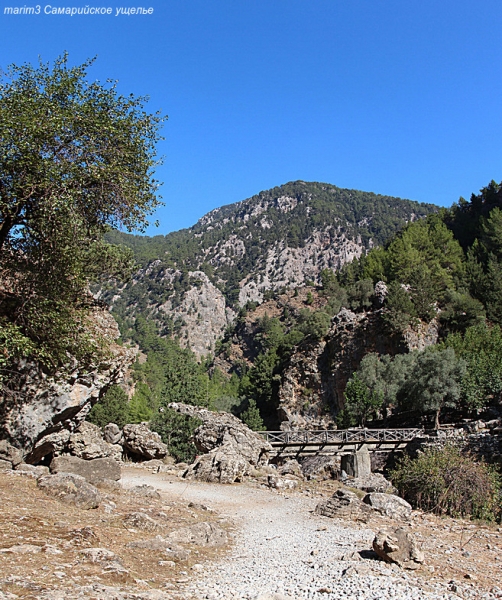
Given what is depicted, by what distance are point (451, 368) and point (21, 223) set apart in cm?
3473

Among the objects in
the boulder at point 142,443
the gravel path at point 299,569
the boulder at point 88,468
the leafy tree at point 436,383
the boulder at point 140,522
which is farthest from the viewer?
the leafy tree at point 436,383

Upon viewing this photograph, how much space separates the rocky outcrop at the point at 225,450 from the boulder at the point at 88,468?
22.5 feet

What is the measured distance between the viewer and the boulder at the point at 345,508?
13.4 m

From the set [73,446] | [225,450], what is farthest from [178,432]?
[73,446]

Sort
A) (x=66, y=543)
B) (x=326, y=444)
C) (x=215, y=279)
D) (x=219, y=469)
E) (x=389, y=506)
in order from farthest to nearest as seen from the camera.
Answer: (x=215, y=279) → (x=326, y=444) → (x=219, y=469) → (x=389, y=506) → (x=66, y=543)

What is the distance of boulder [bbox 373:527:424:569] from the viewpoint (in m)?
7.93

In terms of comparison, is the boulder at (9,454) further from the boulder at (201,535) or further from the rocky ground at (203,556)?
the boulder at (201,535)

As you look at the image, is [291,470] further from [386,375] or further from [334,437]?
[386,375]

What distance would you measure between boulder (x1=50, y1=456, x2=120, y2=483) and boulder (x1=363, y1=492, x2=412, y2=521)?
841 centimetres

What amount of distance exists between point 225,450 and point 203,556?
1481cm

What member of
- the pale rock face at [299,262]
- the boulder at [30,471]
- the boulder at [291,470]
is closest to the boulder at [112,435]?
the boulder at [291,470]

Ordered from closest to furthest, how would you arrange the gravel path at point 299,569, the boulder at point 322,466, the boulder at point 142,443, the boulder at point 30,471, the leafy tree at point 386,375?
the gravel path at point 299,569 < the boulder at point 30,471 < the boulder at point 142,443 < the boulder at point 322,466 < the leafy tree at point 386,375

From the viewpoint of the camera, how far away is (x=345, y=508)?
13844 mm

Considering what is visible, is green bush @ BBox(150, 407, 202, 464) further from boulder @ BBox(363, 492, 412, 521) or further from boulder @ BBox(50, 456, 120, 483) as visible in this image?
boulder @ BBox(363, 492, 412, 521)
